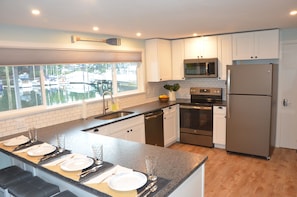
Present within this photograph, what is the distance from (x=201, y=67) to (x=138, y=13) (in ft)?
8.48

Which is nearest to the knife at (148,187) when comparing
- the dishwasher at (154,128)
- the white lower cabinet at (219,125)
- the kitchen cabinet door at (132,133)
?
the kitchen cabinet door at (132,133)

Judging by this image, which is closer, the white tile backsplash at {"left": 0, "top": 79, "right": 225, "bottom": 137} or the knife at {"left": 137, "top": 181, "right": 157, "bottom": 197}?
the knife at {"left": 137, "top": 181, "right": 157, "bottom": 197}

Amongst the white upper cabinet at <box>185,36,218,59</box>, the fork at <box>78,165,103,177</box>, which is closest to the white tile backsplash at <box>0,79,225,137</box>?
the white upper cabinet at <box>185,36,218,59</box>

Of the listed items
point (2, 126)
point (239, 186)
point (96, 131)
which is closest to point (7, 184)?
point (2, 126)

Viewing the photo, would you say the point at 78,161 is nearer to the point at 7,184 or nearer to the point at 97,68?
the point at 7,184

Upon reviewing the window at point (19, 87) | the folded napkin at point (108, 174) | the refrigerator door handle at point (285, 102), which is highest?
the window at point (19, 87)

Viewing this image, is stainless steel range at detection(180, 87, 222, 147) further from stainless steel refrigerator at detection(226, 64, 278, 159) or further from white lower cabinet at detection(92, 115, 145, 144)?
white lower cabinet at detection(92, 115, 145, 144)

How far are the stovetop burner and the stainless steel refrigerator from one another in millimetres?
674

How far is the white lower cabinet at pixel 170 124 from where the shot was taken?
471cm

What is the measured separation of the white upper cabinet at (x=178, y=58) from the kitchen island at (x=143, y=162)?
9.97 ft

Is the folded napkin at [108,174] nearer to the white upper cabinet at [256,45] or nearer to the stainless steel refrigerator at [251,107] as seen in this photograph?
the stainless steel refrigerator at [251,107]

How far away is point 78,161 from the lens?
1.93 meters

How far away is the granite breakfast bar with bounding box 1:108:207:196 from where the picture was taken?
5.52ft

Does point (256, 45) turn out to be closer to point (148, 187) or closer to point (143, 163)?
point (143, 163)
